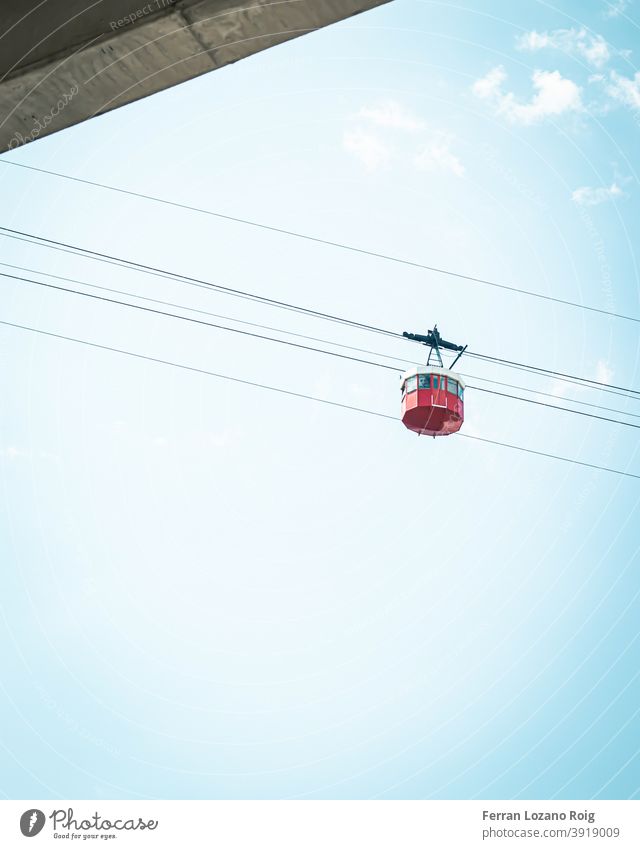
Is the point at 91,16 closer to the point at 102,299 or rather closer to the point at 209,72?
the point at 209,72

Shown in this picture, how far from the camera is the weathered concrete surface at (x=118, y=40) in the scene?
2.56 metres

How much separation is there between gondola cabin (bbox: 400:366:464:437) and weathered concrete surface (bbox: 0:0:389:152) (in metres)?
9.78

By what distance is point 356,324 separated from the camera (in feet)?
29.3
